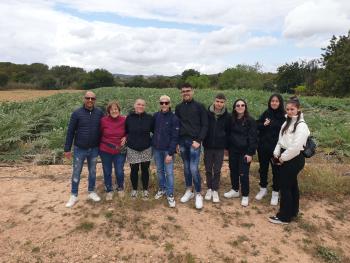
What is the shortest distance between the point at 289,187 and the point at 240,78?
53853mm

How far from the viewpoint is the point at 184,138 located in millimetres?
5234

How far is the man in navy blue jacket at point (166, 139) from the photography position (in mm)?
5113

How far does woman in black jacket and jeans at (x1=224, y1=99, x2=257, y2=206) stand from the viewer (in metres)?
5.23

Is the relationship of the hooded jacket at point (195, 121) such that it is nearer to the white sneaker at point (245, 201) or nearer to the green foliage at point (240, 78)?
the white sneaker at point (245, 201)

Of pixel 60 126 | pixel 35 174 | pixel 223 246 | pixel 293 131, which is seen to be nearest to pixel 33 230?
pixel 35 174

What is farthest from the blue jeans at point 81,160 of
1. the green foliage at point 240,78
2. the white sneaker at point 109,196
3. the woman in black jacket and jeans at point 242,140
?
the green foliage at point 240,78

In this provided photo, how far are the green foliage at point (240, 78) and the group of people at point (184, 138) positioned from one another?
166ft

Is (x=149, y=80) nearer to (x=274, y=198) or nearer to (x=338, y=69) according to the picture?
(x=338, y=69)

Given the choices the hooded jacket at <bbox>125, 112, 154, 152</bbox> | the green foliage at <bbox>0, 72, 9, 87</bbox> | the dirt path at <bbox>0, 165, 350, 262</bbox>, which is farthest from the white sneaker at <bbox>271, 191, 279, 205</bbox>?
the green foliage at <bbox>0, 72, 9, 87</bbox>

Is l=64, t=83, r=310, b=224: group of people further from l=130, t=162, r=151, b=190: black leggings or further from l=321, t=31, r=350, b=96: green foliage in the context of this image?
l=321, t=31, r=350, b=96: green foliage

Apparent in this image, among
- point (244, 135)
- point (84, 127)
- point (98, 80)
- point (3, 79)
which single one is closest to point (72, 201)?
point (84, 127)

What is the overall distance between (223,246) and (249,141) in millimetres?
1704

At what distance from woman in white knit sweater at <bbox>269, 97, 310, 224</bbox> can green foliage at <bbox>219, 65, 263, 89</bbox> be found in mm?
50819

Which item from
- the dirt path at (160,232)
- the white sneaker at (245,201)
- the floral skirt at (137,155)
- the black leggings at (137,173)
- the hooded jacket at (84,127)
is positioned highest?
the hooded jacket at (84,127)
